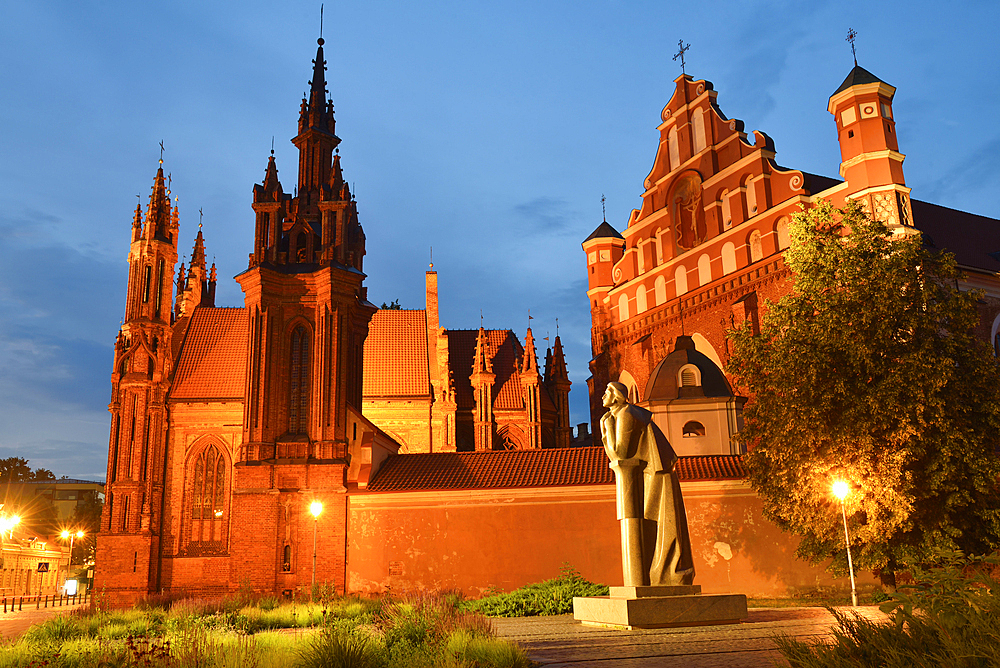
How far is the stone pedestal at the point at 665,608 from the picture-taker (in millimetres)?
12148

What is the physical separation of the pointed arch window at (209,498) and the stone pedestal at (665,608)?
28128 millimetres

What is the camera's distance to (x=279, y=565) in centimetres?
2423

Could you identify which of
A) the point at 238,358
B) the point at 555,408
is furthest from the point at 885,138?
the point at 238,358

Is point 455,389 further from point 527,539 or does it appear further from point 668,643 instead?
point 668,643

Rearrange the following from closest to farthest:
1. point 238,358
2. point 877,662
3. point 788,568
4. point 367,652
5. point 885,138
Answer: point 877,662 → point 367,652 → point 788,568 → point 885,138 → point 238,358

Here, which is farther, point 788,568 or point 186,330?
point 186,330

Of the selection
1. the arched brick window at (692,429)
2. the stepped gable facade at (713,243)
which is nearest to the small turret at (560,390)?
the stepped gable facade at (713,243)

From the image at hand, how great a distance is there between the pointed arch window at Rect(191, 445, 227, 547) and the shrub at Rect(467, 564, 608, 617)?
69.4 ft

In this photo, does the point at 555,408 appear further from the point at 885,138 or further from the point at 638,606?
the point at 638,606

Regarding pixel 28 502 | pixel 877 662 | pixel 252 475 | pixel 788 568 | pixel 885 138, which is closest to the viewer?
pixel 877 662

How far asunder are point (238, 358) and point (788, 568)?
96.5 ft

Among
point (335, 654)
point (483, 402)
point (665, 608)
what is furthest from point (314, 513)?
point (483, 402)

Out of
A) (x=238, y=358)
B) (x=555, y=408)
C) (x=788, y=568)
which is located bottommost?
(x=788, y=568)

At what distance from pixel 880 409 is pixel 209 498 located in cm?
3045
